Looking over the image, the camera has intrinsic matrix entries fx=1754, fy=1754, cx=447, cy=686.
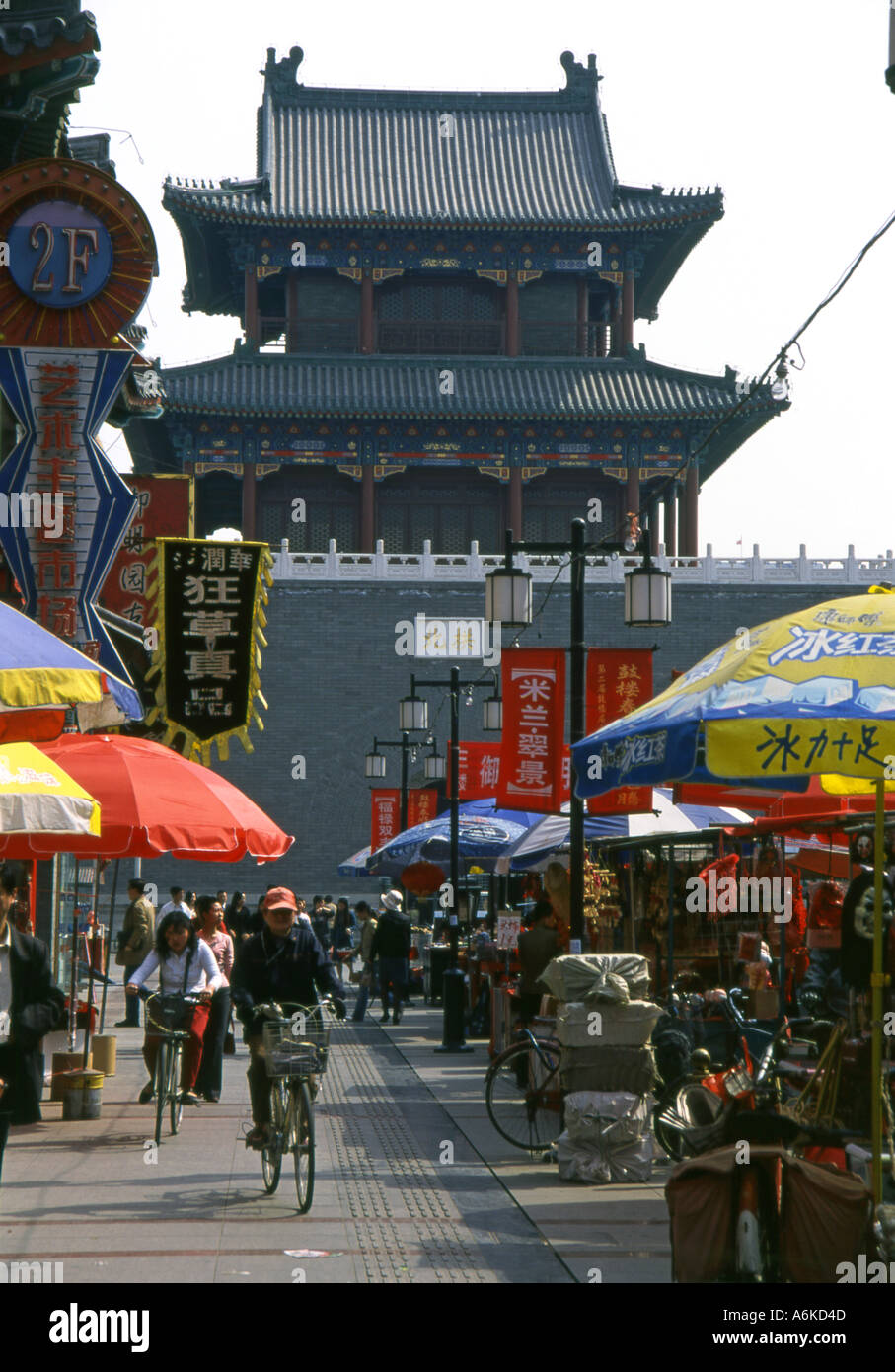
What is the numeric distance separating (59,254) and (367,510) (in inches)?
1085

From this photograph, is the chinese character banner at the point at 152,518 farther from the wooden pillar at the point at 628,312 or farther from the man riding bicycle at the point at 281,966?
the wooden pillar at the point at 628,312

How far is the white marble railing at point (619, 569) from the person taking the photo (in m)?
39.2

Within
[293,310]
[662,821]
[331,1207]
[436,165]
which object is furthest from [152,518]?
[436,165]

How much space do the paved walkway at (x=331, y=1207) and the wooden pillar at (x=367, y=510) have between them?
28.0 meters

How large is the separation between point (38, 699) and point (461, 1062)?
1048 centimetres

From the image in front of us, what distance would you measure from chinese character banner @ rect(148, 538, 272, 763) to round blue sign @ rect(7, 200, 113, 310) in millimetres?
2168

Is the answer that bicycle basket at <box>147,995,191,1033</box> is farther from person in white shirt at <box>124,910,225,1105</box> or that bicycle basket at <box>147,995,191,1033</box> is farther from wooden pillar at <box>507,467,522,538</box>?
wooden pillar at <box>507,467,522,538</box>

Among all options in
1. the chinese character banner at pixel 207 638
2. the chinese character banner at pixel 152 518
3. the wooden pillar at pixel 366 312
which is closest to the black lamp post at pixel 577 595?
the chinese character banner at pixel 207 638

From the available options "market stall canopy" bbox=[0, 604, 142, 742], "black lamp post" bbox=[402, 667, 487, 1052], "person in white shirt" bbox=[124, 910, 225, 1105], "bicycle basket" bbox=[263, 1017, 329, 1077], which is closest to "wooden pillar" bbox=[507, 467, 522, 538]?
"black lamp post" bbox=[402, 667, 487, 1052]

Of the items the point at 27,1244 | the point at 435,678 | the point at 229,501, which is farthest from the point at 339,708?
the point at 27,1244

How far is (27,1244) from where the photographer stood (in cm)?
750

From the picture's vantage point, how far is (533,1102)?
1051 centimetres
